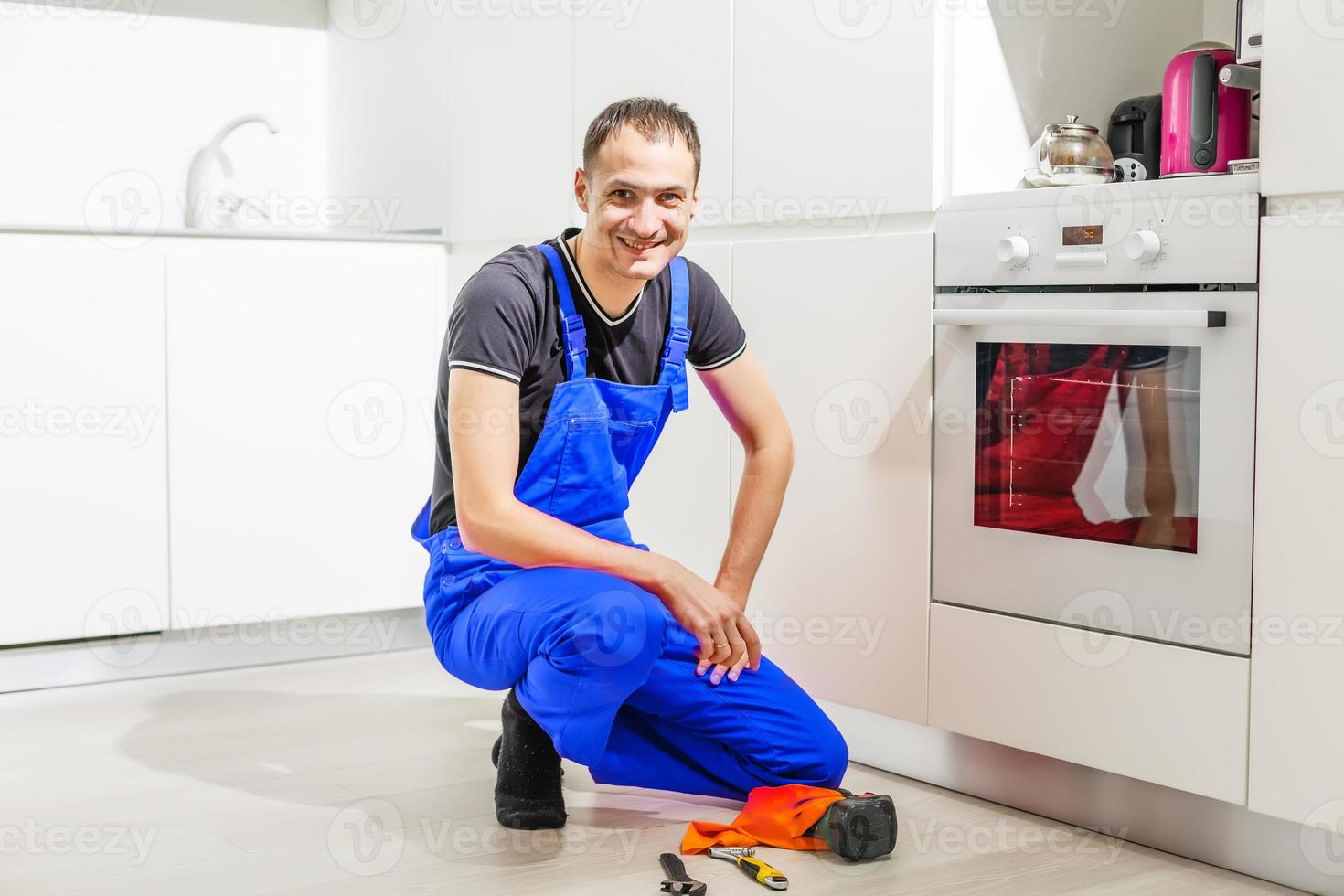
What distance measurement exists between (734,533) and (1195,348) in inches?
28.5

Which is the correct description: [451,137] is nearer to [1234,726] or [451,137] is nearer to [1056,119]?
[1056,119]

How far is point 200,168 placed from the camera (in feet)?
12.1

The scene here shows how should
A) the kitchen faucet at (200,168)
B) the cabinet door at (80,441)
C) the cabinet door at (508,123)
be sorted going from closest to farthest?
the cabinet door at (80,441) → the cabinet door at (508,123) → the kitchen faucet at (200,168)

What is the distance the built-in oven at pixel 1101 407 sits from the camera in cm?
194

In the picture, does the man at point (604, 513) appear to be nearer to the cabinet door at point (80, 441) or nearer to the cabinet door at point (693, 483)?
the cabinet door at point (693, 483)

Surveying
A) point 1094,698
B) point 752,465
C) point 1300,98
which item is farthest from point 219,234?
point 1300,98

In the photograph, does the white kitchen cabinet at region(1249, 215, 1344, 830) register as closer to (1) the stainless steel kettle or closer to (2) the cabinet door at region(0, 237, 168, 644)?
(1) the stainless steel kettle

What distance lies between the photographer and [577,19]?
9.84ft

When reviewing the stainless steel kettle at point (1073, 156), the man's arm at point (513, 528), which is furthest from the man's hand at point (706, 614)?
the stainless steel kettle at point (1073, 156)

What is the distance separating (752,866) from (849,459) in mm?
728

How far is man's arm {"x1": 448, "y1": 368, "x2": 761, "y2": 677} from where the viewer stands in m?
2.00

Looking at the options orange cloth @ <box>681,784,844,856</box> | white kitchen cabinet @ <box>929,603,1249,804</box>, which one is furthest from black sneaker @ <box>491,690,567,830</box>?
white kitchen cabinet @ <box>929,603,1249,804</box>

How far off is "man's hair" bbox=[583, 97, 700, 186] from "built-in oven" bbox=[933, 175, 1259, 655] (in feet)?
1.43

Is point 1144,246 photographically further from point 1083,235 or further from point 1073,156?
point 1073,156
